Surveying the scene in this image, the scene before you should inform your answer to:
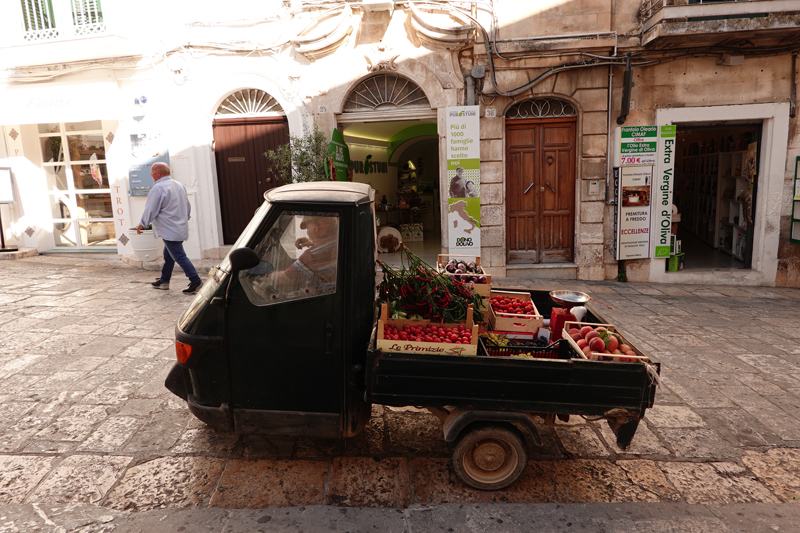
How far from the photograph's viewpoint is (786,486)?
335 centimetres

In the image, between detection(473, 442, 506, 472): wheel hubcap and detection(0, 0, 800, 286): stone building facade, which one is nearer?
detection(473, 442, 506, 472): wheel hubcap

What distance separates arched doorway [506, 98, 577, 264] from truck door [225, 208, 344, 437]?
6980 mm

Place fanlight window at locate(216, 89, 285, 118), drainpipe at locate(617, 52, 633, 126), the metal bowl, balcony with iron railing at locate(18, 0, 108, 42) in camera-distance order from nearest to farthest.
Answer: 1. the metal bowl
2. drainpipe at locate(617, 52, 633, 126)
3. balcony with iron railing at locate(18, 0, 108, 42)
4. fanlight window at locate(216, 89, 285, 118)

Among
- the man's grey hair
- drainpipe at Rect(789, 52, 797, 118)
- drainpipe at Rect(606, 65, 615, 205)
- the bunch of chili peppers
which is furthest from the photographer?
drainpipe at Rect(606, 65, 615, 205)

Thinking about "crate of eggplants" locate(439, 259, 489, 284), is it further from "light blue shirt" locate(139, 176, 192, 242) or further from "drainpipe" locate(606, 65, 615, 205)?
"drainpipe" locate(606, 65, 615, 205)

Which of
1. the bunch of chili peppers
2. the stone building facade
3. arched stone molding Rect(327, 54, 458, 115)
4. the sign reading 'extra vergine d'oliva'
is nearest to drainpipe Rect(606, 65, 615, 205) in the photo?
→ the stone building facade

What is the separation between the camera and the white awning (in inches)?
387

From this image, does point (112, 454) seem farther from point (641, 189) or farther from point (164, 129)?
point (641, 189)

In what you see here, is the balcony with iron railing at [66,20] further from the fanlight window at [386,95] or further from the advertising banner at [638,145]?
the advertising banner at [638,145]

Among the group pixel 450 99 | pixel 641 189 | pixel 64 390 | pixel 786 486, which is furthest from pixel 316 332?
pixel 641 189

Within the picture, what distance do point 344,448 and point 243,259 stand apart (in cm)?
163

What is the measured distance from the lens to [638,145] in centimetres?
898

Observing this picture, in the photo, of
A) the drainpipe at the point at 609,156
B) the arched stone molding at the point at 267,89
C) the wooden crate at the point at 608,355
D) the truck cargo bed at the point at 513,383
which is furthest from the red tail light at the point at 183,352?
the drainpipe at the point at 609,156

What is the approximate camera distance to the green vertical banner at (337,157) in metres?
9.07
